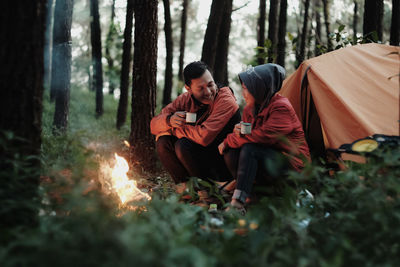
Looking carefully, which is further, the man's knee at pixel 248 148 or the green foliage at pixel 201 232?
the man's knee at pixel 248 148

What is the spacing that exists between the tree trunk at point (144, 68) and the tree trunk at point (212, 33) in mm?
1317

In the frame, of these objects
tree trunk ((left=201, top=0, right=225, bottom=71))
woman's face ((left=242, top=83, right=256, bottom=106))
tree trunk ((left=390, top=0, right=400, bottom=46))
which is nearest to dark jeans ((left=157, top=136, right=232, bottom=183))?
woman's face ((left=242, top=83, right=256, bottom=106))

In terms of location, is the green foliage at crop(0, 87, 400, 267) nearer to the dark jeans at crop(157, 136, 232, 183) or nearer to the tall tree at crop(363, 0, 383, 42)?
the dark jeans at crop(157, 136, 232, 183)

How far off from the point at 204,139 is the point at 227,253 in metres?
1.92

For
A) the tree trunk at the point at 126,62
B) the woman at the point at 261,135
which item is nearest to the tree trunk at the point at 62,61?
the tree trunk at the point at 126,62

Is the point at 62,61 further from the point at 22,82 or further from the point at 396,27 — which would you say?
the point at 396,27

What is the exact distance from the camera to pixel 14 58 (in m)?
2.19

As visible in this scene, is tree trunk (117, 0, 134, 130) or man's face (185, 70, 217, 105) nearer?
man's face (185, 70, 217, 105)

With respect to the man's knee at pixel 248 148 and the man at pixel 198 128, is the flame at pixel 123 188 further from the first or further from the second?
the man's knee at pixel 248 148

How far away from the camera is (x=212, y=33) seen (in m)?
5.86

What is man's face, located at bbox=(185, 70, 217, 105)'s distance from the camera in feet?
12.0

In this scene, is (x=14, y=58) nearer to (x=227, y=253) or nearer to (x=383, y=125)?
(x=227, y=253)

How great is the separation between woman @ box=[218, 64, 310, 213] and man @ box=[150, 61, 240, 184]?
25cm

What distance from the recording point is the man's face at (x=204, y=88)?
144 inches
